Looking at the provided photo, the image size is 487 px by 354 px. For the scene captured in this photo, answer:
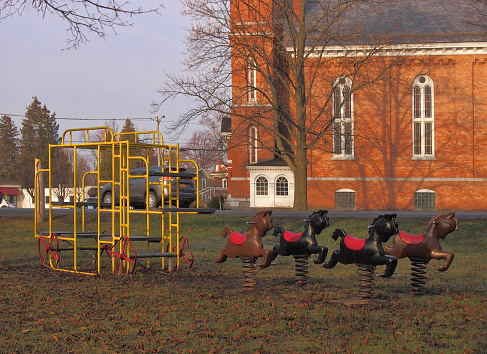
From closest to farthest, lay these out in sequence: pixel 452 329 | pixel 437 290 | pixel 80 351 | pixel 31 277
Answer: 1. pixel 80 351
2. pixel 452 329
3. pixel 437 290
4. pixel 31 277

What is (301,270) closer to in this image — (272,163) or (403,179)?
(403,179)

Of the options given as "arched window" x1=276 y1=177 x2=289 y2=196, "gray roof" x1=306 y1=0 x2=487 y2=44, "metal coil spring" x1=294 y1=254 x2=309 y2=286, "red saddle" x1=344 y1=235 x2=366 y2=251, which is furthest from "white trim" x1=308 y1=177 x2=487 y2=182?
"red saddle" x1=344 y1=235 x2=366 y2=251

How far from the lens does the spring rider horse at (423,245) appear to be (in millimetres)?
9539

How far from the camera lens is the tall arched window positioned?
141 ft

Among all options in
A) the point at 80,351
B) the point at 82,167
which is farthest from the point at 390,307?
the point at 82,167

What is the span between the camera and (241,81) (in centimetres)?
4731

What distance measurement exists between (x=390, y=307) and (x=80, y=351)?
4394 mm

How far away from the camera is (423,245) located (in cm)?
960

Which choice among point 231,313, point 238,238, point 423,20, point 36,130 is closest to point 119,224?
point 238,238

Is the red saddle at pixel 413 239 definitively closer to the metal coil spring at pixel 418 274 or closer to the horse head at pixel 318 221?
the metal coil spring at pixel 418 274

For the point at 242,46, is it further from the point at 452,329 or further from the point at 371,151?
the point at 452,329

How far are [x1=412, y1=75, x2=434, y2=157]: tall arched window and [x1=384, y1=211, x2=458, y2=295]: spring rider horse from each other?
34.3m

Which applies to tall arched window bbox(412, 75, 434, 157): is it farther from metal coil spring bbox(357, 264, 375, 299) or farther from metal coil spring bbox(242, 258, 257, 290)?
metal coil spring bbox(357, 264, 375, 299)

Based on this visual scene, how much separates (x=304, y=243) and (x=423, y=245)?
196 cm
